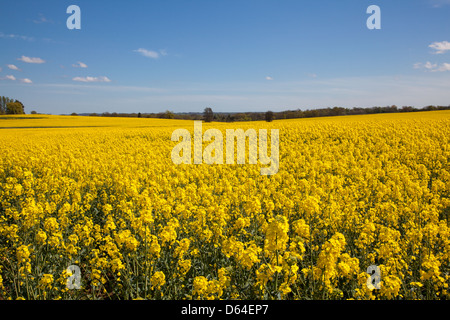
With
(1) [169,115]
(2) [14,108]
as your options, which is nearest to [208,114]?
(1) [169,115]

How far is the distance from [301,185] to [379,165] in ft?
16.5

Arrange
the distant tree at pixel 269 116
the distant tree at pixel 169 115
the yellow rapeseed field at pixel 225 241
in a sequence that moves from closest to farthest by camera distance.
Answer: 1. the yellow rapeseed field at pixel 225 241
2. the distant tree at pixel 269 116
3. the distant tree at pixel 169 115

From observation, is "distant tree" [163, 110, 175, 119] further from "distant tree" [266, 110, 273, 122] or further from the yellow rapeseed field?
the yellow rapeseed field

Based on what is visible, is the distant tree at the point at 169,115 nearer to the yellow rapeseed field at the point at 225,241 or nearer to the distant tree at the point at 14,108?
the distant tree at the point at 14,108

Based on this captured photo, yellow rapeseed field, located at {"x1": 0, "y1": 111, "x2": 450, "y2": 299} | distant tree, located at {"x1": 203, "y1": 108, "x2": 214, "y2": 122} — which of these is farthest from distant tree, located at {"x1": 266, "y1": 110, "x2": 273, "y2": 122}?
yellow rapeseed field, located at {"x1": 0, "y1": 111, "x2": 450, "y2": 299}

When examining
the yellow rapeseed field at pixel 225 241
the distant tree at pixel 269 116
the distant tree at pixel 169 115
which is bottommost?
the yellow rapeseed field at pixel 225 241

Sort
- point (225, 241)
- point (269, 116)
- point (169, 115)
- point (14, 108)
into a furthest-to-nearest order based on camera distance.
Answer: point (14, 108) → point (169, 115) → point (269, 116) → point (225, 241)

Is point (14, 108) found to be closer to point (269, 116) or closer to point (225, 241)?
point (269, 116)

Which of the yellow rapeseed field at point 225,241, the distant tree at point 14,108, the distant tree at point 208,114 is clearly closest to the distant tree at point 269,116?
the distant tree at point 208,114

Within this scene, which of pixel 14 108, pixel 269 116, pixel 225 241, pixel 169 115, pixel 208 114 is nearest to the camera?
pixel 225 241

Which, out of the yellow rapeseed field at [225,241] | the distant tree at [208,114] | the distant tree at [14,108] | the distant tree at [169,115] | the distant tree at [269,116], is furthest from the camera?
the distant tree at [14,108]

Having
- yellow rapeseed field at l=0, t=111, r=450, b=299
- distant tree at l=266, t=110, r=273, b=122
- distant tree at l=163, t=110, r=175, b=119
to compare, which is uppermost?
distant tree at l=163, t=110, r=175, b=119
